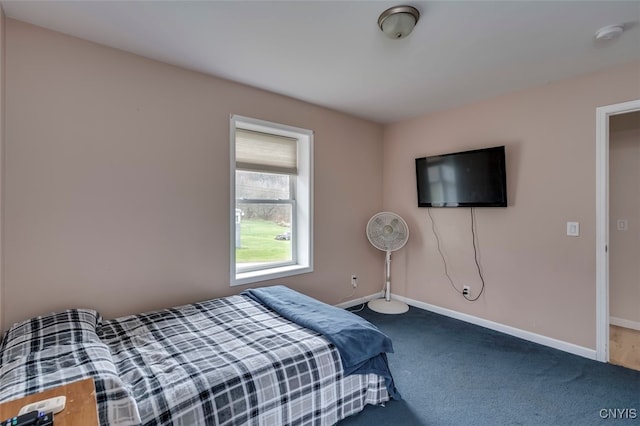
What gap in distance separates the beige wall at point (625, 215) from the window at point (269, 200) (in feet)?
10.9

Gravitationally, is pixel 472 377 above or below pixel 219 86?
below

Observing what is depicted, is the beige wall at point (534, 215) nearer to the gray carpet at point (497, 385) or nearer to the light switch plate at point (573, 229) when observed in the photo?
the light switch plate at point (573, 229)

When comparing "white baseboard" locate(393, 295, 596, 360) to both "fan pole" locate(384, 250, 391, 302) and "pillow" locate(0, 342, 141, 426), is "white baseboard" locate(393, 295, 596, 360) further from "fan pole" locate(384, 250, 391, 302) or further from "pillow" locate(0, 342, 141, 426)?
"pillow" locate(0, 342, 141, 426)

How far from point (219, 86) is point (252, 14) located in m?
1.00

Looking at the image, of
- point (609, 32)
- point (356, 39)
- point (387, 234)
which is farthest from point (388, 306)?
point (609, 32)

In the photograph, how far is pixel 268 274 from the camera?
117 inches

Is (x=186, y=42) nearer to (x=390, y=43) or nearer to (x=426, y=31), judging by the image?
(x=390, y=43)

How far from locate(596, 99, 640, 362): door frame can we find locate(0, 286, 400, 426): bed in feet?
6.10

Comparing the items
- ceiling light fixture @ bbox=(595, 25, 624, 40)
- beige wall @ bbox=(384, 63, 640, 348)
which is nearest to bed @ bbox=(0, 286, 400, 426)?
beige wall @ bbox=(384, 63, 640, 348)

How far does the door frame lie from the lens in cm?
241

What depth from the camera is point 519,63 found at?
2.34m

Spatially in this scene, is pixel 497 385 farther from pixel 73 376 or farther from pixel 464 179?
pixel 73 376

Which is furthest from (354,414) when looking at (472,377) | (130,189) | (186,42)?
(186,42)

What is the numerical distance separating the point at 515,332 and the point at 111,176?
378 cm
